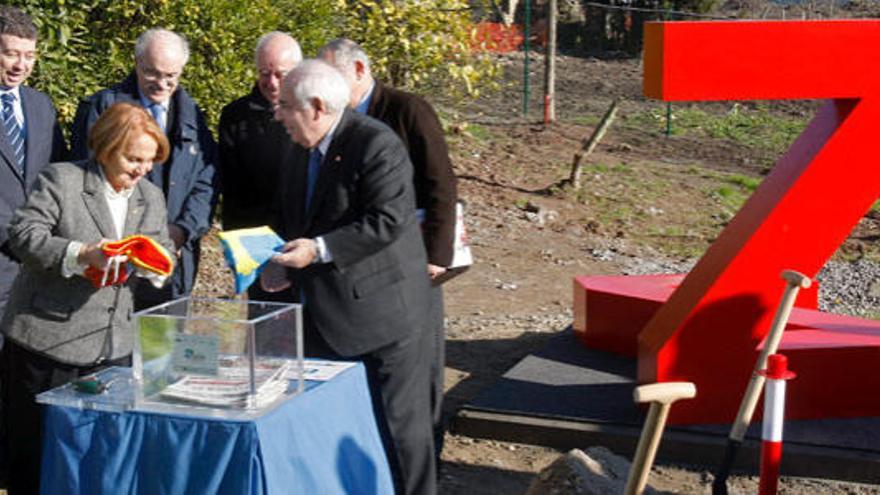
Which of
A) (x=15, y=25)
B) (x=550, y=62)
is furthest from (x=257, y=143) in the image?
(x=550, y=62)

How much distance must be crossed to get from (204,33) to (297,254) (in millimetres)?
4959

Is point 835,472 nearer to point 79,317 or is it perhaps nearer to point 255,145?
point 255,145

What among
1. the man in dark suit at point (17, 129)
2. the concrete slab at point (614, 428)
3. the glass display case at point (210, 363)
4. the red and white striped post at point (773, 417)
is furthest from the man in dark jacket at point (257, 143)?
the red and white striped post at point (773, 417)

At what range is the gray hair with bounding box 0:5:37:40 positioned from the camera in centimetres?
506

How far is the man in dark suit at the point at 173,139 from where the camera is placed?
516 centimetres

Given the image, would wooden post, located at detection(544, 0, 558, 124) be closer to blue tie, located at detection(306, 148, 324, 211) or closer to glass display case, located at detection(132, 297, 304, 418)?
blue tie, located at detection(306, 148, 324, 211)

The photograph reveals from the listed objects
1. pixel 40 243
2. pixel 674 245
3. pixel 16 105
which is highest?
pixel 16 105

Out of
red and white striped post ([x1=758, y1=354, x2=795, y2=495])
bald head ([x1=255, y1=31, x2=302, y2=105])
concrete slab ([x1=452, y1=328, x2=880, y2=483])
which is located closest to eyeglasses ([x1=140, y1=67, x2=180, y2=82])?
bald head ([x1=255, y1=31, x2=302, y2=105])

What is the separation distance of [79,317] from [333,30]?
576cm

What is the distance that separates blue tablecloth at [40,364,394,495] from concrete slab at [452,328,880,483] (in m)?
1.98

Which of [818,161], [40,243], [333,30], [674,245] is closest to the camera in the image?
[40,243]

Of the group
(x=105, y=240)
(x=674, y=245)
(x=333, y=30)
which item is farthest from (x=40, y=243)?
(x=674, y=245)

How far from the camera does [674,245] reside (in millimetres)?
11164

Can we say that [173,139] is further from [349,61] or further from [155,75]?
[349,61]
